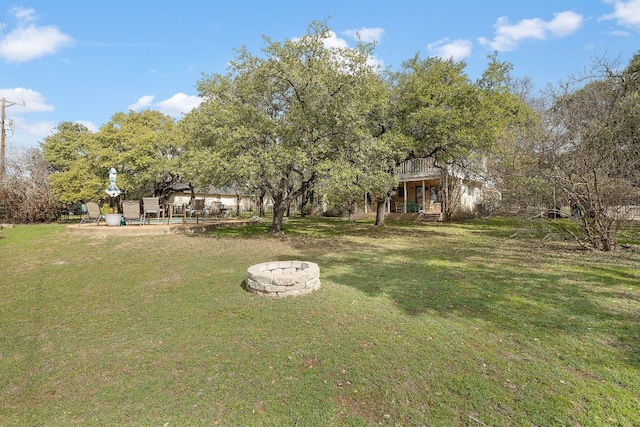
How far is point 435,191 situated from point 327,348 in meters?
21.2

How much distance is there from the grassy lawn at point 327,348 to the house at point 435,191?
560 inches

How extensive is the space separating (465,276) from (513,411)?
4.11 m

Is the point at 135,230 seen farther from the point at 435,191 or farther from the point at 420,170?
the point at 435,191

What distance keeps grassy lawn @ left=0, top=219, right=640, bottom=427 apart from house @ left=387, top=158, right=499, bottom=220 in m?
14.2

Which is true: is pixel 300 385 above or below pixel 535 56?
below

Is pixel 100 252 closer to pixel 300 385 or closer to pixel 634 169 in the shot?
pixel 300 385

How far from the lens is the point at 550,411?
7.89 feet

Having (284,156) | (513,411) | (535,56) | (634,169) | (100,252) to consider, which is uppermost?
(535,56)

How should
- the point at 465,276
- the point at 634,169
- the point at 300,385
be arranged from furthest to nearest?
the point at 634,169, the point at 465,276, the point at 300,385

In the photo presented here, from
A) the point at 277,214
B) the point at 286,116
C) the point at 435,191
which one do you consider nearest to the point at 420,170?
the point at 435,191

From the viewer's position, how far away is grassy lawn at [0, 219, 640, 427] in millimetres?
2469

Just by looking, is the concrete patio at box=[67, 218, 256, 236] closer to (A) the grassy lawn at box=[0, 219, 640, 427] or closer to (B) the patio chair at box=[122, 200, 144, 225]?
(B) the patio chair at box=[122, 200, 144, 225]

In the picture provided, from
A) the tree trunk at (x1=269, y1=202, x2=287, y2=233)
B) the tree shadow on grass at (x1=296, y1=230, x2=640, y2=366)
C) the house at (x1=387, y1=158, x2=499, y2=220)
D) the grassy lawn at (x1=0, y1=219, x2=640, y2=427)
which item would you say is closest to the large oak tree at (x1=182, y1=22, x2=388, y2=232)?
the tree trunk at (x1=269, y1=202, x2=287, y2=233)

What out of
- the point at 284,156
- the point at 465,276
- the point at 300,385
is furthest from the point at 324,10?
the point at 300,385
